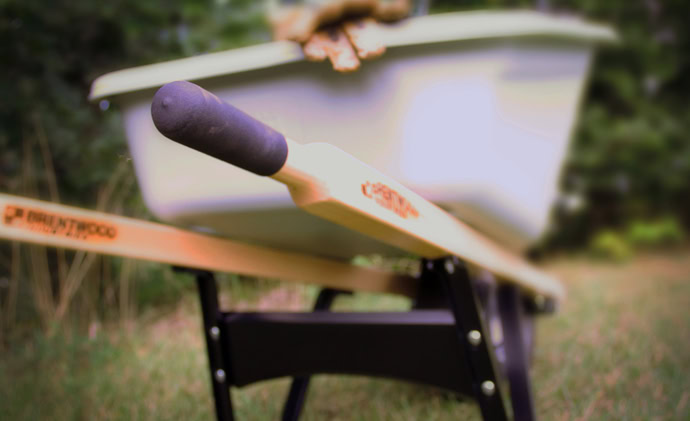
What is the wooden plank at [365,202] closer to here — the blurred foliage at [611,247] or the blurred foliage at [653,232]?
the blurred foliage at [611,247]

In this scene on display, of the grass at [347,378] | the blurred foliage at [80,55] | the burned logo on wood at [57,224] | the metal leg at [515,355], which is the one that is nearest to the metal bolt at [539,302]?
the grass at [347,378]

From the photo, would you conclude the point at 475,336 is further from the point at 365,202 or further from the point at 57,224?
the point at 57,224

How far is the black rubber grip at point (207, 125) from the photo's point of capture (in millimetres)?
487

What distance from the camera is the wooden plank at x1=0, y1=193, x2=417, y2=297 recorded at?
0.75 m

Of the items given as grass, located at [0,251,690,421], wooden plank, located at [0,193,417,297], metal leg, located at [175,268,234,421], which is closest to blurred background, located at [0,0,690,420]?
grass, located at [0,251,690,421]

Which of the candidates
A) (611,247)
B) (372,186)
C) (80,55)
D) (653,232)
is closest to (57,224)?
(372,186)

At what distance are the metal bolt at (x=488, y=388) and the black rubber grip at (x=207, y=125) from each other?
20.5 inches

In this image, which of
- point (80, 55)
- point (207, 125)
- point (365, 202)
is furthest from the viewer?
point (80, 55)

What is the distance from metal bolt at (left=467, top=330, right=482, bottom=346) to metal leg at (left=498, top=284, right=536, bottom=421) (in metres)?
0.28

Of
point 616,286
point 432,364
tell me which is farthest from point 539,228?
point 616,286

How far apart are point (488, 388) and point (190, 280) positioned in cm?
198

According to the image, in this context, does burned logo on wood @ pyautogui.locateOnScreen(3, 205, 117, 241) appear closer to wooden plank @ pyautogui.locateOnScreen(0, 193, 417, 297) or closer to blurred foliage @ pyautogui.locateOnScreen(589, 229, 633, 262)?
wooden plank @ pyautogui.locateOnScreen(0, 193, 417, 297)

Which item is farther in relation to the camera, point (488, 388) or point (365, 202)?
point (488, 388)

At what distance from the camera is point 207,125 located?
0.49 metres
